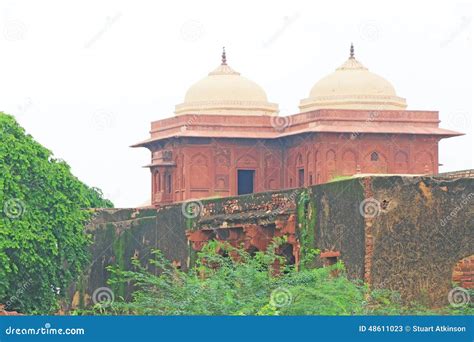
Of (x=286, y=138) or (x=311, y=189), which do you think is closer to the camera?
(x=311, y=189)

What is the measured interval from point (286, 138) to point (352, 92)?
7.67ft

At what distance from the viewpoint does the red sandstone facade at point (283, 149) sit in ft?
162

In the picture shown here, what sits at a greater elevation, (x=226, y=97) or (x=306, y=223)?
(x=226, y=97)

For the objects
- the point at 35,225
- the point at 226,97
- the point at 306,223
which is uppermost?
the point at 226,97

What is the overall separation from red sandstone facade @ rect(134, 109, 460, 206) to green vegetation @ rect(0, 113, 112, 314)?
60.1 feet

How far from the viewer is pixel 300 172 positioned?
50875mm

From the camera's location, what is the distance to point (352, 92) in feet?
169

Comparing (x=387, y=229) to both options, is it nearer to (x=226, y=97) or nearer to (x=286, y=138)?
(x=286, y=138)

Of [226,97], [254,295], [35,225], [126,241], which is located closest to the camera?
[254,295]

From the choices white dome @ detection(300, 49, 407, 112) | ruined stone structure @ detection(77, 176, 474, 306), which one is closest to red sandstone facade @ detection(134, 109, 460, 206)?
white dome @ detection(300, 49, 407, 112)

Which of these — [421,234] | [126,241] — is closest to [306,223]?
[421,234]

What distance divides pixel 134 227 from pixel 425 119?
65.8ft

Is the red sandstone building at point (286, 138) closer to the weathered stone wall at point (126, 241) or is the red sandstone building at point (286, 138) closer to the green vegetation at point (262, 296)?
the weathered stone wall at point (126, 241)

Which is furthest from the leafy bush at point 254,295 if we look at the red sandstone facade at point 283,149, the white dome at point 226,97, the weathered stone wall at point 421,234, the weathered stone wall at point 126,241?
the white dome at point 226,97
